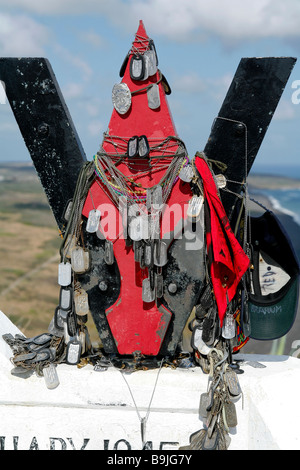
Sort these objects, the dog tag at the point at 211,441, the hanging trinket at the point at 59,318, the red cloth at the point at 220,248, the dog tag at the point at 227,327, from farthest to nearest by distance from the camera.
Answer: the hanging trinket at the point at 59,318 → the dog tag at the point at 227,327 → the red cloth at the point at 220,248 → the dog tag at the point at 211,441

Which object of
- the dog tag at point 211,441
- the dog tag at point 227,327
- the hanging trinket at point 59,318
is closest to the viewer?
the dog tag at point 211,441

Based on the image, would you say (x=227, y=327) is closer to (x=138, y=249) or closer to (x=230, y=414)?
(x=230, y=414)

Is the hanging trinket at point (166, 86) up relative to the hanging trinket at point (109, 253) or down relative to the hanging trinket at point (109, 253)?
up

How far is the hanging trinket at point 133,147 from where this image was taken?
2.70 metres

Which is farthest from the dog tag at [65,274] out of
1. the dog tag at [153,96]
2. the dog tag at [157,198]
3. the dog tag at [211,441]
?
the dog tag at [211,441]

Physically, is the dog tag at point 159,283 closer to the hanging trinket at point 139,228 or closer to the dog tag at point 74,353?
the hanging trinket at point 139,228

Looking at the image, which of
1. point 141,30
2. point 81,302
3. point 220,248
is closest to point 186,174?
point 220,248

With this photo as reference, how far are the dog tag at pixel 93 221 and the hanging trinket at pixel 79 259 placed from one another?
0.13 metres

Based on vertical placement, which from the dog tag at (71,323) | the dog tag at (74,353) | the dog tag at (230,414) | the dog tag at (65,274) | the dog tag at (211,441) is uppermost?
the dog tag at (65,274)

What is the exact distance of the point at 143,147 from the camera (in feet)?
8.84

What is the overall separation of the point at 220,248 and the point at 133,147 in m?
0.71

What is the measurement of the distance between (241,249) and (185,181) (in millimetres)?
471

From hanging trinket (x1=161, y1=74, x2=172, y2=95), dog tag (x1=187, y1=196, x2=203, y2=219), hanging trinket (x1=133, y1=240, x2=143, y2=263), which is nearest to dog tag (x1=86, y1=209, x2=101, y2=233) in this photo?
hanging trinket (x1=133, y1=240, x2=143, y2=263)

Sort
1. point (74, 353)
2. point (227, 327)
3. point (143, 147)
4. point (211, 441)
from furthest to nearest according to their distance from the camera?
point (74, 353) < point (227, 327) < point (143, 147) < point (211, 441)
